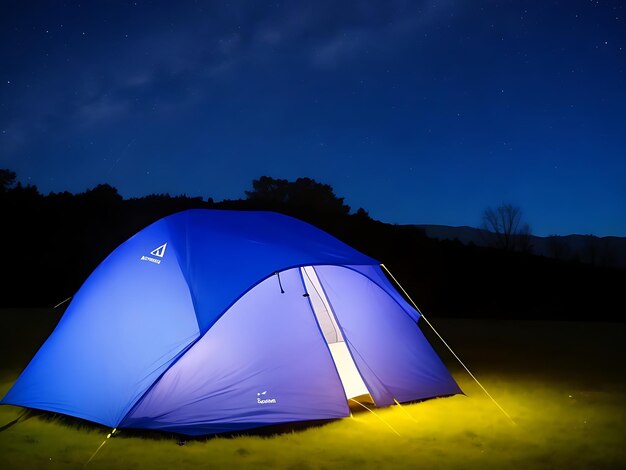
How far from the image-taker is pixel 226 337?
19.1ft

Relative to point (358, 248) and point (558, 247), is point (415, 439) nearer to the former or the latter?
point (358, 248)

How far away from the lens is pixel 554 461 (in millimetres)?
4984

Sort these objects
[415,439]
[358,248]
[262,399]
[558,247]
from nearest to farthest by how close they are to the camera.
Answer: [415,439]
[262,399]
[358,248]
[558,247]

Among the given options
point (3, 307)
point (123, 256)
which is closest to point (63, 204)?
point (3, 307)

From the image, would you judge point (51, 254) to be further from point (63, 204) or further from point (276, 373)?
point (276, 373)

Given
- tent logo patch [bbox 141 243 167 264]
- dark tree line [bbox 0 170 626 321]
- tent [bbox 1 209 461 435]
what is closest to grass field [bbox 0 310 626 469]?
tent [bbox 1 209 461 435]

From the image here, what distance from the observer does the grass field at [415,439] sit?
491 cm

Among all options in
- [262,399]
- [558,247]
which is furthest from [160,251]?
[558,247]

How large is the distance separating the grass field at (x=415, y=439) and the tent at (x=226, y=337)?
17cm

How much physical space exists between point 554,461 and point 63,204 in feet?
107

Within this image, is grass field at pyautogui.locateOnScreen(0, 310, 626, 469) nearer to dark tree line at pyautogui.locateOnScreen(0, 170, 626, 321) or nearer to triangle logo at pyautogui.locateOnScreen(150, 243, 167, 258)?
triangle logo at pyautogui.locateOnScreen(150, 243, 167, 258)

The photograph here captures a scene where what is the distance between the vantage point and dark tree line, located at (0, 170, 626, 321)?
2328 cm

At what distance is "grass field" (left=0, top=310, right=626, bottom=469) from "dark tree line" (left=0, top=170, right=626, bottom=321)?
1395 cm

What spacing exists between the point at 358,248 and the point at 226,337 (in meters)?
25.0
